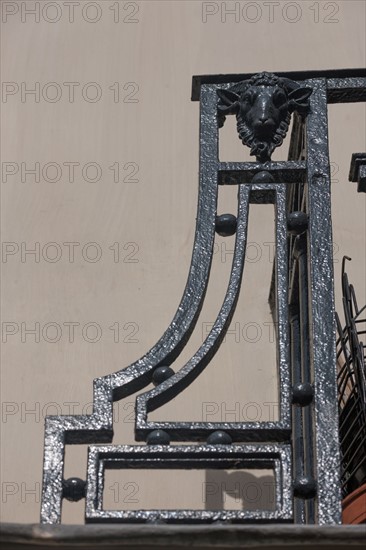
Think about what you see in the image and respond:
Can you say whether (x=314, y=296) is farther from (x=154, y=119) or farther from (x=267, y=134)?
(x=154, y=119)

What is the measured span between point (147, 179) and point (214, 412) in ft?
2.76

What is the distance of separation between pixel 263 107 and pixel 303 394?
0.65m

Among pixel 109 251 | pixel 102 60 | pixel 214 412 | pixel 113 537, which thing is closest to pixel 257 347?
pixel 214 412

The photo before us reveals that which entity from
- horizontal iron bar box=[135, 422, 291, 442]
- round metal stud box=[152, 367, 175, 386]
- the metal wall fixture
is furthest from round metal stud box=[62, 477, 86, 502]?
round metal stud box=[152, 367, 175, 386]

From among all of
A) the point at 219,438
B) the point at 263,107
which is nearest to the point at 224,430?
the point at 219,438

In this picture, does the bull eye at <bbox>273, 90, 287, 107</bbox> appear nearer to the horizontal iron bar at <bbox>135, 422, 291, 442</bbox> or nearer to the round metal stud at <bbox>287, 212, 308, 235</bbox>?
the round metal stud at <bbox>287, 212, 308, 235</bbox>

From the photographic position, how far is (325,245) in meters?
2.67

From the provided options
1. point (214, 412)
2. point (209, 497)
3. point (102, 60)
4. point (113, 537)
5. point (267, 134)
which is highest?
point (102, 60)

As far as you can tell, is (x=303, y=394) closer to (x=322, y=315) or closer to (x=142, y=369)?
(x=322, y=315)

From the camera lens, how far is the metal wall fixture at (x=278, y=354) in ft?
7.75

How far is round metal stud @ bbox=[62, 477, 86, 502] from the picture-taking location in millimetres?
2352

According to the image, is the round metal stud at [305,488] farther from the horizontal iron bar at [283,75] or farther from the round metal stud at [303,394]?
the horizontal iron bar at [283,75]

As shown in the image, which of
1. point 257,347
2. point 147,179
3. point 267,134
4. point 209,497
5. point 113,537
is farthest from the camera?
point 147,179

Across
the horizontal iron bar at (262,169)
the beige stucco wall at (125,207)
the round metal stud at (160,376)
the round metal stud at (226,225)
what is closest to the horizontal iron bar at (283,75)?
the horizontal iron bar at (262,169)
